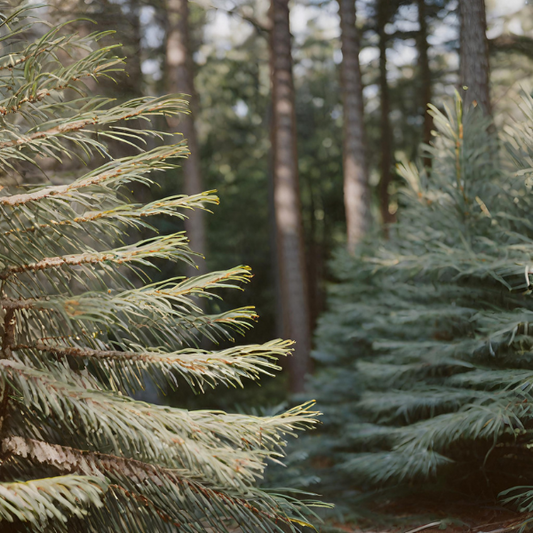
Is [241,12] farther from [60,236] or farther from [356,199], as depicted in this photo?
[60,236]

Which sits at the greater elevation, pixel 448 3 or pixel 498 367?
pixel 448 3

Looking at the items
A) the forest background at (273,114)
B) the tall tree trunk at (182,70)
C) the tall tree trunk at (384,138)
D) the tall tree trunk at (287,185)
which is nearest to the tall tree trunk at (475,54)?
the forest background at (273,114)

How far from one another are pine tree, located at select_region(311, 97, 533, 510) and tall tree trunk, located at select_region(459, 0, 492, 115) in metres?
1.70

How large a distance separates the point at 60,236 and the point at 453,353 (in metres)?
3.57

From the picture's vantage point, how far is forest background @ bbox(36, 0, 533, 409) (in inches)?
372

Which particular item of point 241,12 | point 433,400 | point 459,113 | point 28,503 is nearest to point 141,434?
point 28,503

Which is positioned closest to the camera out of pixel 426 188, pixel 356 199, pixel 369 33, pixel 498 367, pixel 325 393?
pixel 498 367

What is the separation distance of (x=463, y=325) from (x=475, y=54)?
12.8ft

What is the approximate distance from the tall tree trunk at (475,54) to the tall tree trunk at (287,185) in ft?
15.1

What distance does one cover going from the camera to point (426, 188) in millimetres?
4902

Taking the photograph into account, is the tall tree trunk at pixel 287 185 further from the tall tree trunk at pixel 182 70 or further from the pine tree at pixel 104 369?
the pine tree at pixel 104 369

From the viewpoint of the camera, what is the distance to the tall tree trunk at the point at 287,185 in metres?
10.3

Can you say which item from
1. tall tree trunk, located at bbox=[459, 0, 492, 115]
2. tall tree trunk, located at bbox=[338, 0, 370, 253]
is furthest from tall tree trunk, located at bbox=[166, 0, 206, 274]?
tall tree trunk, located at bbox=[459, 0, 492, 115]

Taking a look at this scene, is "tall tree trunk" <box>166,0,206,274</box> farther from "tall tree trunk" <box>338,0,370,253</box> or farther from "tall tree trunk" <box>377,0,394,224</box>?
"tall tree trunk" <box>377,0,394,224</box>
